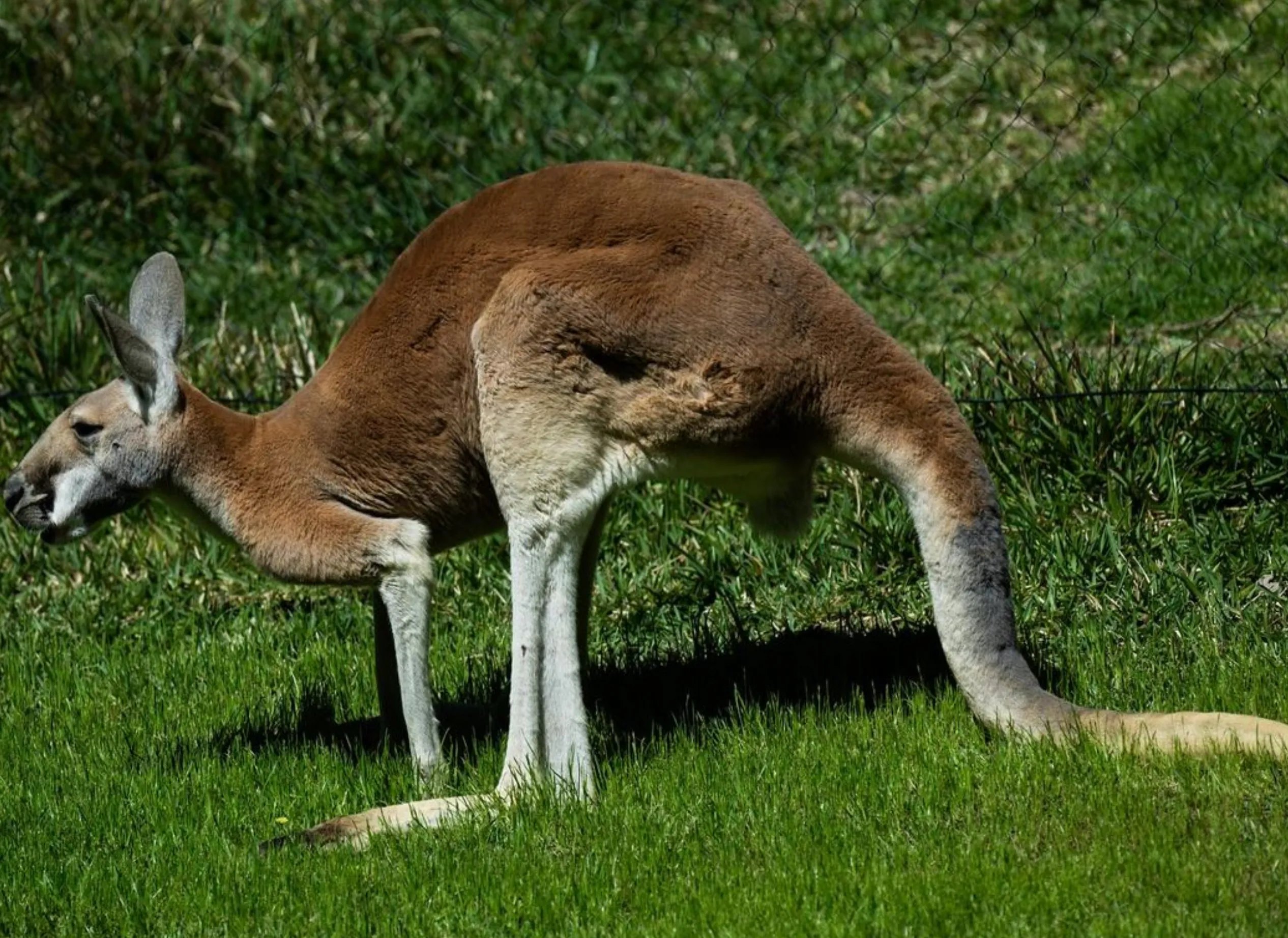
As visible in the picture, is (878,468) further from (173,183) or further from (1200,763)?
(173,183)

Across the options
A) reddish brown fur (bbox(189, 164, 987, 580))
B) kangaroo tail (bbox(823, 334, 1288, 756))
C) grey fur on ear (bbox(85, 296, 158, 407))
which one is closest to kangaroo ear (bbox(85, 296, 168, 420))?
grey fur on ear (bbox(85, 296, 158, 407))

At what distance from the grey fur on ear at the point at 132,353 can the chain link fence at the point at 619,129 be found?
2465mm

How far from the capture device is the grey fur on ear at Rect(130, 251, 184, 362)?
14.9 feet

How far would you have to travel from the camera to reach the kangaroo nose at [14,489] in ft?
15.1

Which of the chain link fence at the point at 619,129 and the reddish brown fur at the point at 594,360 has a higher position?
the chain link fence at the point at 619,129

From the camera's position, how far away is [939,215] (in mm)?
7355

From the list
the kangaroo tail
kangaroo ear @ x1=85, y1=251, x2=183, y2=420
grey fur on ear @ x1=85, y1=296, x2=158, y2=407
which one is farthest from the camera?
kangaroo ear @ x1=85, y1=251, x2=183, y2=420

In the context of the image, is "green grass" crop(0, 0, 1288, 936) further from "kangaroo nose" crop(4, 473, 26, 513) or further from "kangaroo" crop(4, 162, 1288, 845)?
"kangaroo nose" crop(4, 473, 26, 513)

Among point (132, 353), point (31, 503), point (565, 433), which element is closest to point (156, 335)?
point (132, 353)

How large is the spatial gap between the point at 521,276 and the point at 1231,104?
429cm

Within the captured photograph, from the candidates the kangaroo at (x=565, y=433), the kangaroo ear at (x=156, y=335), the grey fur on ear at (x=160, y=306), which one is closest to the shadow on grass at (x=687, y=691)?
the kangaroo at (x=565, y=433)

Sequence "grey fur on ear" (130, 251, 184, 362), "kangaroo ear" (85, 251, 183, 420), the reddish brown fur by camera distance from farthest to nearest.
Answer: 1. "grey fur on ear" (130, 251, 184, 362)
2. "kangaroo ear" (85, 251, 183, 420)
3. the reddish brown fur

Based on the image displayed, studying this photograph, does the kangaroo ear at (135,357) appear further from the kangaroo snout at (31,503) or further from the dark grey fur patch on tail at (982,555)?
the dark grey fur patch on tail at (982,555)

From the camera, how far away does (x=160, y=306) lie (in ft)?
14.9
